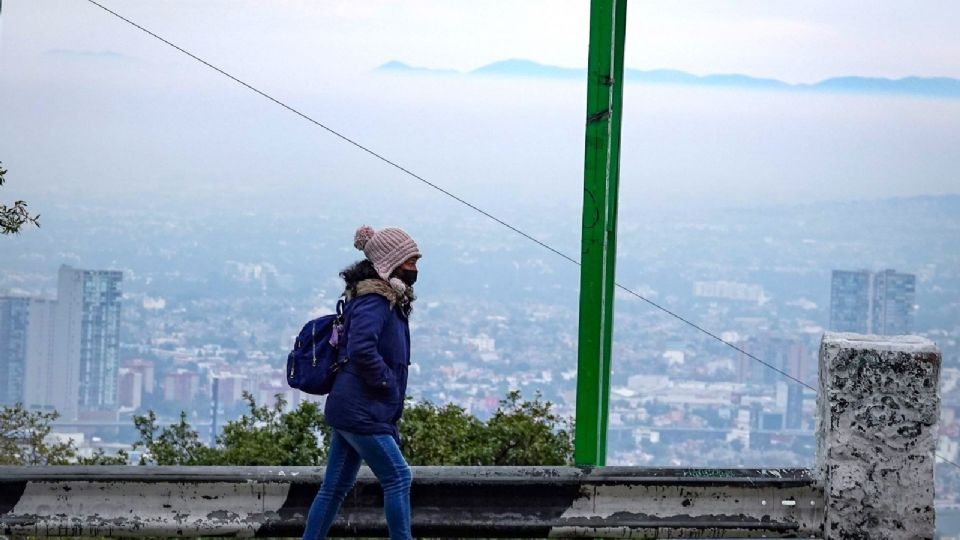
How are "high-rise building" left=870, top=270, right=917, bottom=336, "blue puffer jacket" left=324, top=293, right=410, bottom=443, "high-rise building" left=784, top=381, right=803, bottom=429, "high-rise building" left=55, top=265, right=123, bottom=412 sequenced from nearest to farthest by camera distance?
1. "blue puffer jacket" left=324, top=293, right=410, bottom=443
2. "high-rise building" left=870, top=270, right=917, bottom=336
3. "high-rise building" left=55, top=265, right=123, bottom=412
4. "high-rise building" left=784, top=381, right=803, bottom=429

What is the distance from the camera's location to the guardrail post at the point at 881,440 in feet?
20.0

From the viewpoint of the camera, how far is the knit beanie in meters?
5.66

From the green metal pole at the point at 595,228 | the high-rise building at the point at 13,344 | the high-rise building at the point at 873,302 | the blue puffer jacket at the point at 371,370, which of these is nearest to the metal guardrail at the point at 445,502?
the green metal pole at the point at 595,228

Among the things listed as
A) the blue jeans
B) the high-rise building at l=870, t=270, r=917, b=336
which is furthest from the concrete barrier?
the high-rise building at l=870, t=270, r=917, b=336

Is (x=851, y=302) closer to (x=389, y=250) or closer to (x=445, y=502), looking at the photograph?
(x=445, y=502)

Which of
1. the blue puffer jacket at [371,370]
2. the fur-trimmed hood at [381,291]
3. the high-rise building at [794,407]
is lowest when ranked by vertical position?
the high-rise building at [794,407]

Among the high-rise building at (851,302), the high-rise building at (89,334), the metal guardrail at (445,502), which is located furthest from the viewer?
the high-rise building at (89,334)

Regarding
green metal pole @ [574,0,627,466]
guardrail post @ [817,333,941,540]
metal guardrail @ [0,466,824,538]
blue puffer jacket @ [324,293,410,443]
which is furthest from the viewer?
green metal pole @ [574,0,627,466]

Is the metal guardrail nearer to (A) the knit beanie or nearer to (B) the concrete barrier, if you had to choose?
(B) the concrete barrier

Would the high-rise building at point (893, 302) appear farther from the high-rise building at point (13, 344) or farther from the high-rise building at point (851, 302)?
the high-rise building at point (13, 344)

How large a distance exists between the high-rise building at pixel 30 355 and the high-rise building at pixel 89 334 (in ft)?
0.49

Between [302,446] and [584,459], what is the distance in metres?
2.86

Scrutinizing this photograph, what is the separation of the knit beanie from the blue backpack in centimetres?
24

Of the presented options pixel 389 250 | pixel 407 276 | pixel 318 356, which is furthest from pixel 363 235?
pixel 318 356
